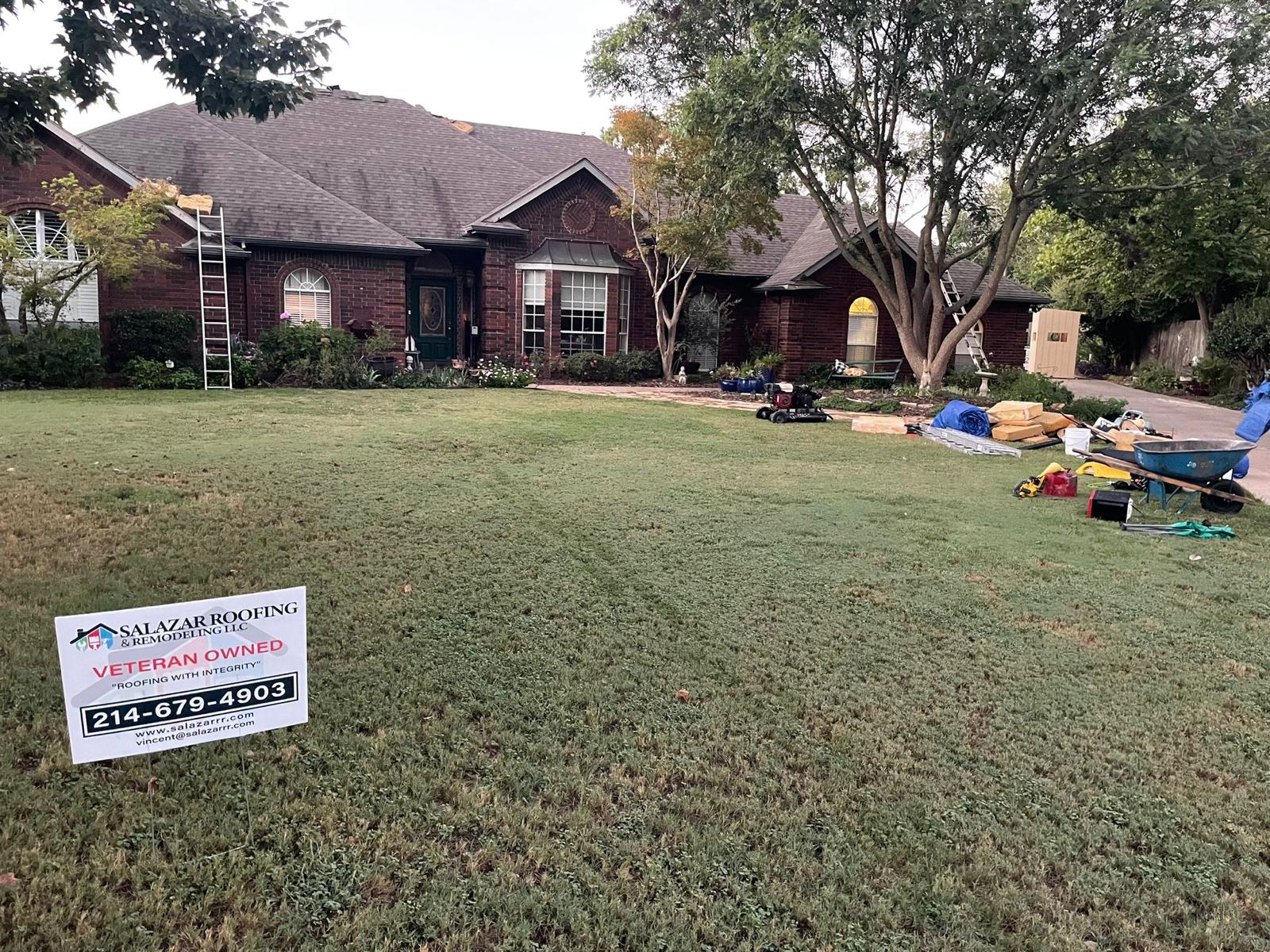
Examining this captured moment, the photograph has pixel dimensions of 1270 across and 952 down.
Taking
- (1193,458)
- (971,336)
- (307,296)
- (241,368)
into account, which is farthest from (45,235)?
(971,336)

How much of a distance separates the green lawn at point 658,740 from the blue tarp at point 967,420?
5794 mm

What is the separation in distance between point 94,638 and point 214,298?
58.1ft

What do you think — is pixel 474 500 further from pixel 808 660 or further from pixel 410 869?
pixel 410 869

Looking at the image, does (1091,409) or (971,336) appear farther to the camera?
(971,336)

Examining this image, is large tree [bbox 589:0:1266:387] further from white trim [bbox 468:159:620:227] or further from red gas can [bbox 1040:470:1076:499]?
red gas can [bbox 1040:470:1076:499]

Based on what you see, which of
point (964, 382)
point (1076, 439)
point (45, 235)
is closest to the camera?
point (1076, 439)

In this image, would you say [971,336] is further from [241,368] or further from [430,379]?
[241,368]

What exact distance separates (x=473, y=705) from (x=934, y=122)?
1574cm

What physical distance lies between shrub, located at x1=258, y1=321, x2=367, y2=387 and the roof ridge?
333 centimetres

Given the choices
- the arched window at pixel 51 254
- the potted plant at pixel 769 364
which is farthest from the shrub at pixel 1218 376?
the arched window at pixel 51 254

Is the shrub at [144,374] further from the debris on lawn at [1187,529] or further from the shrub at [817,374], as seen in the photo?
the debris on lawn at [1187,529]

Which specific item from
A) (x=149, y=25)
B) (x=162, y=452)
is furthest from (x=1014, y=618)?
(x=162, y=452)

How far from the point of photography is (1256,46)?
12789mm

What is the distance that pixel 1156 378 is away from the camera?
24.8m
